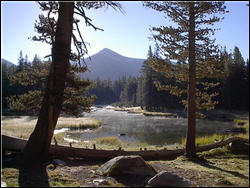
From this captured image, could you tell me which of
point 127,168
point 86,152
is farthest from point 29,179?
point 86,152

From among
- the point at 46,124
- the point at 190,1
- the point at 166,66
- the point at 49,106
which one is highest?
the point at 190,1

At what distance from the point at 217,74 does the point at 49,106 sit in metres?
9.06

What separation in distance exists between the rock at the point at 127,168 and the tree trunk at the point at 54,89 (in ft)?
9.40

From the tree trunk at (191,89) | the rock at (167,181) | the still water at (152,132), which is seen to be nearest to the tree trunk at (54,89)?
the rock at (167,181)

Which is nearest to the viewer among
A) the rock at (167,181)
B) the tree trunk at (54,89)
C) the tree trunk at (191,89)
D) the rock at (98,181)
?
the rock at (167,181)

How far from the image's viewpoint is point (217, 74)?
13.2 metres

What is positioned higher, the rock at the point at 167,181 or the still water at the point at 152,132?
the rock at the point at 167,181

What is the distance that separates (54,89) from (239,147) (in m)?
12.2

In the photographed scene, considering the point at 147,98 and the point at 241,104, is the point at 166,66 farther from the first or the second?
the point at 147,98

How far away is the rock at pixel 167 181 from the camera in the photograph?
6.04 m

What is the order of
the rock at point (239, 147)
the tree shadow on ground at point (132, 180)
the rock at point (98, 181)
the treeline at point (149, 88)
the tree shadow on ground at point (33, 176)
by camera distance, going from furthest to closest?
the rock at point (239, 147) < the treeline at point (149, 88) < the rock at point (98, 181) < the tree shadow on ground at point (132, 180) < the tree shadow on ground at point (33, 176)

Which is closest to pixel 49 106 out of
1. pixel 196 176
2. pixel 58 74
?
pixel 58 74

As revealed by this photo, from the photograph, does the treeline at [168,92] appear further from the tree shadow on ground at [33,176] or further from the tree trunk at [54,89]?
the tree shadow on ground at [33,176]

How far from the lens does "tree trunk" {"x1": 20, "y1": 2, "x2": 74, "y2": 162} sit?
29.6 feet
